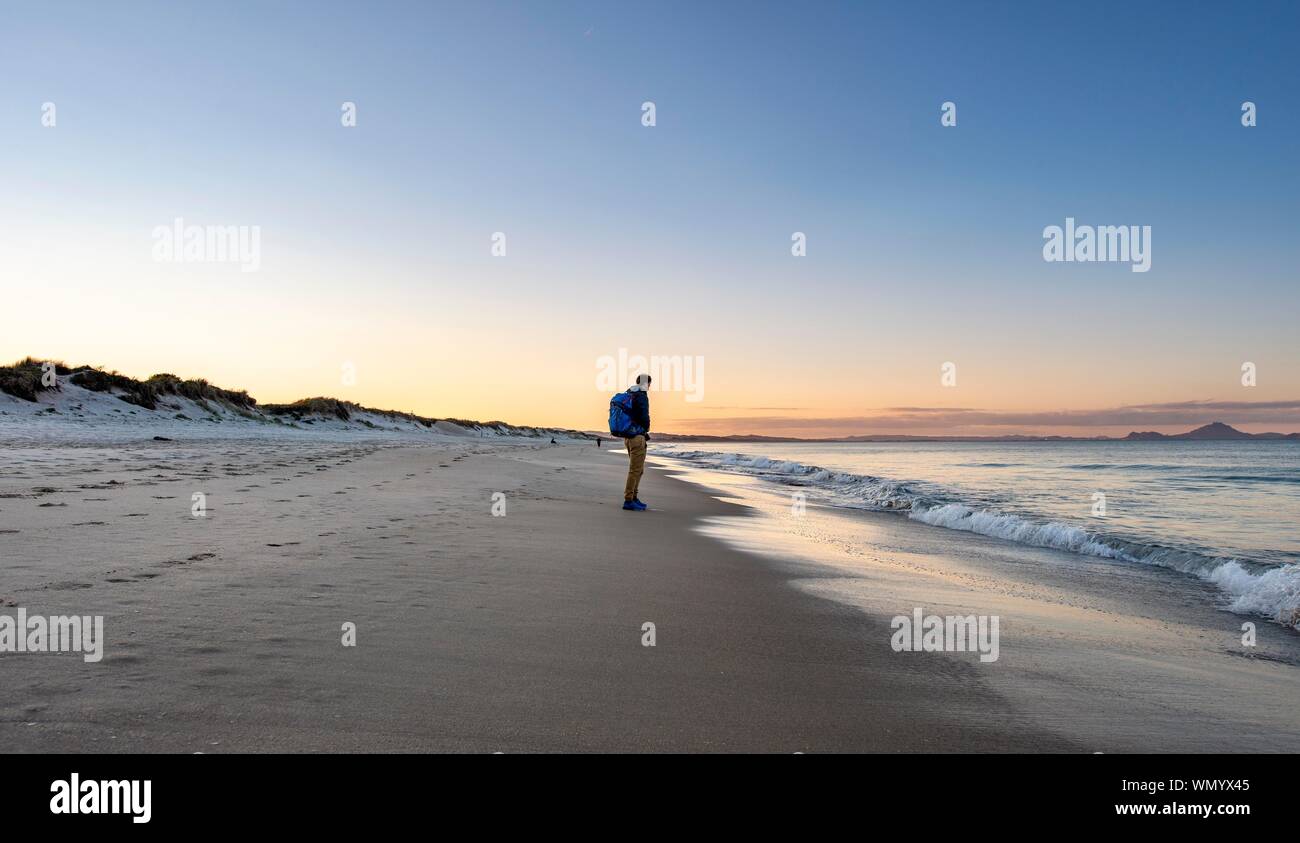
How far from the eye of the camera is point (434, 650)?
12.3 ft

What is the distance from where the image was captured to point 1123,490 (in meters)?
21.2

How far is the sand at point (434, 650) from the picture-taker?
2.71 metres

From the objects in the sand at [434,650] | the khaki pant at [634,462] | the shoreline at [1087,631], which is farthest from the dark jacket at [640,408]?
the sand at [434,650]

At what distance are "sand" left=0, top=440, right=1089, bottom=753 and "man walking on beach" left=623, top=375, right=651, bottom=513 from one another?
4.37 metres

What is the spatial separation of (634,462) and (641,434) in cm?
55

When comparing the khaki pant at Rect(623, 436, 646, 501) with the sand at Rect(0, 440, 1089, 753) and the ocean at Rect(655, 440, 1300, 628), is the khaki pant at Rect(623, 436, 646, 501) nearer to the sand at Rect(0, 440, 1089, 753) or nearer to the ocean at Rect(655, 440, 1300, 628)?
the sand at Rect(0, 440, 1089, 753)

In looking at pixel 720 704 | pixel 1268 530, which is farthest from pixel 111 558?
pixel 1268 530

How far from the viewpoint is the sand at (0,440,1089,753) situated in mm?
2709

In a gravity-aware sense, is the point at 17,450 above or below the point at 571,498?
above

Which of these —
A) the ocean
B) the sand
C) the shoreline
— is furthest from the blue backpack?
the ocean

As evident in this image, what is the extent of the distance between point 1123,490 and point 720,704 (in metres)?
23.2
